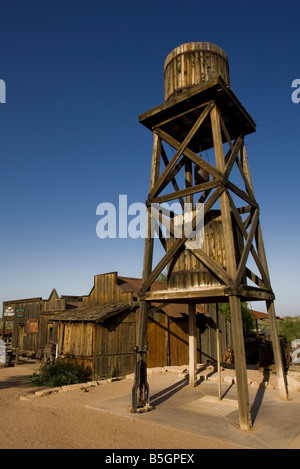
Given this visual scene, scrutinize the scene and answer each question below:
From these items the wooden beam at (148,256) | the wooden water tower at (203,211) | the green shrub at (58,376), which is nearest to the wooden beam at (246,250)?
the wooden water tower at (203,211)

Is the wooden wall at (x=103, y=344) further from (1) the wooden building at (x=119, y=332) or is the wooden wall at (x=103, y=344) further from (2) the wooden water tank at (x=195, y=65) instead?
(2) the wooden water tank at (x=195, y=65)

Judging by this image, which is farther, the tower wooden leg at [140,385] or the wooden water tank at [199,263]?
the wooden water tank at [199,263]

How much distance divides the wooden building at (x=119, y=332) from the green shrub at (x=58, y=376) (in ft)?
2.80

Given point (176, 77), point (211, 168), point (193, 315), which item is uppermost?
point (176, 77)

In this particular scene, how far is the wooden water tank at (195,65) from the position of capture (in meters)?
11.2

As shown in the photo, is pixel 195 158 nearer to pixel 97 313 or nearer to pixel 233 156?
pixel 233 156

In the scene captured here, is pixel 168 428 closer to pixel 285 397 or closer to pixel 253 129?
pixel 285 397

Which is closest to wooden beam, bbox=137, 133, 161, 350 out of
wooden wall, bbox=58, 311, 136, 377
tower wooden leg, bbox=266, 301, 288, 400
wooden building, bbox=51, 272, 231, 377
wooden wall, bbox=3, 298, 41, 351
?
tower wooden leg, bbox=266, 301, 288, 400

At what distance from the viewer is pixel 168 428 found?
7715 millimetres

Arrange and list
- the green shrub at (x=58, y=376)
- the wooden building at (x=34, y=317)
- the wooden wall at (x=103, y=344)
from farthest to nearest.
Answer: the wooden building at (x=34, y=317) < the wooden wall at (x=103, y=344) < the green shrub at (x=58, y=376)

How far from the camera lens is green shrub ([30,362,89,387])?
14844mm
